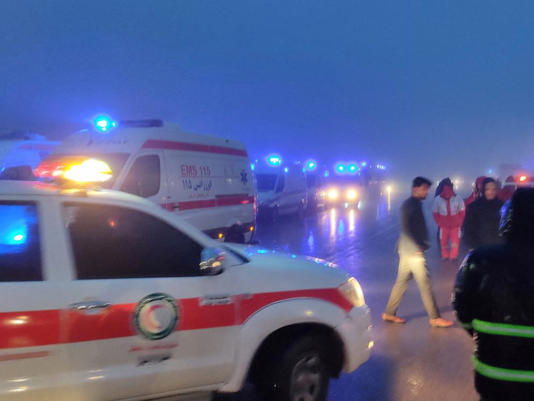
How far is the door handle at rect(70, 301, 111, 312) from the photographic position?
8.79 feet

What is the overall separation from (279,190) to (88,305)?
15.6 meters

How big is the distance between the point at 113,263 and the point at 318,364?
161 centimetres

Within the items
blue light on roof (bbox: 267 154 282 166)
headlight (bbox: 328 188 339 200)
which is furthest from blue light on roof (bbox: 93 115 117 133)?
headlight (bbox: 328 188 339 200)

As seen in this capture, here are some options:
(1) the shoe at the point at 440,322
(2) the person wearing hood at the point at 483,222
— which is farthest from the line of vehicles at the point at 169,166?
(2) the person wearing hood at the point at 483,222

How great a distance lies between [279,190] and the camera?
18203mm

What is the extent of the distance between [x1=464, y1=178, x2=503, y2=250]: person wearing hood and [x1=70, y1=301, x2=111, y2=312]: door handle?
4.68m

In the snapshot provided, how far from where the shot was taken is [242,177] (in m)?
10.6

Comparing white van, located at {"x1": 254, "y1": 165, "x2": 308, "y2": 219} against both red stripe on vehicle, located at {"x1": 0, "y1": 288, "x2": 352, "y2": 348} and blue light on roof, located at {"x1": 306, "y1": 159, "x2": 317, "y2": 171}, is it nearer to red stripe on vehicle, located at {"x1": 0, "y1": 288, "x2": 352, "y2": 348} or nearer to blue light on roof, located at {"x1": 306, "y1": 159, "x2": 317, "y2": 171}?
blue light on roof, located at {"x1": 306, "y1": 159, "x2": 317, "y2": 171}

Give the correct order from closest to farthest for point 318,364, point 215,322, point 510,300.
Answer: point 510,300, point 215,322, point 318,364

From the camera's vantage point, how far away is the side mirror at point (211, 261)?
3025 millimetres

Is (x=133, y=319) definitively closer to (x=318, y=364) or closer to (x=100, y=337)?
(x=100, y=337)

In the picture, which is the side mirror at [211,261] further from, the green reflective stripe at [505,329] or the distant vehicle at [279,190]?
the distant vehicle at [279,190]

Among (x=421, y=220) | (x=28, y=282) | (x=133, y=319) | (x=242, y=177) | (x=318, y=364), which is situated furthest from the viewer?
(x=242, y=177)

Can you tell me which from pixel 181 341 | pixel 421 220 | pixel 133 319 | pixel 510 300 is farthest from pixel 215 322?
pixel 421 220
